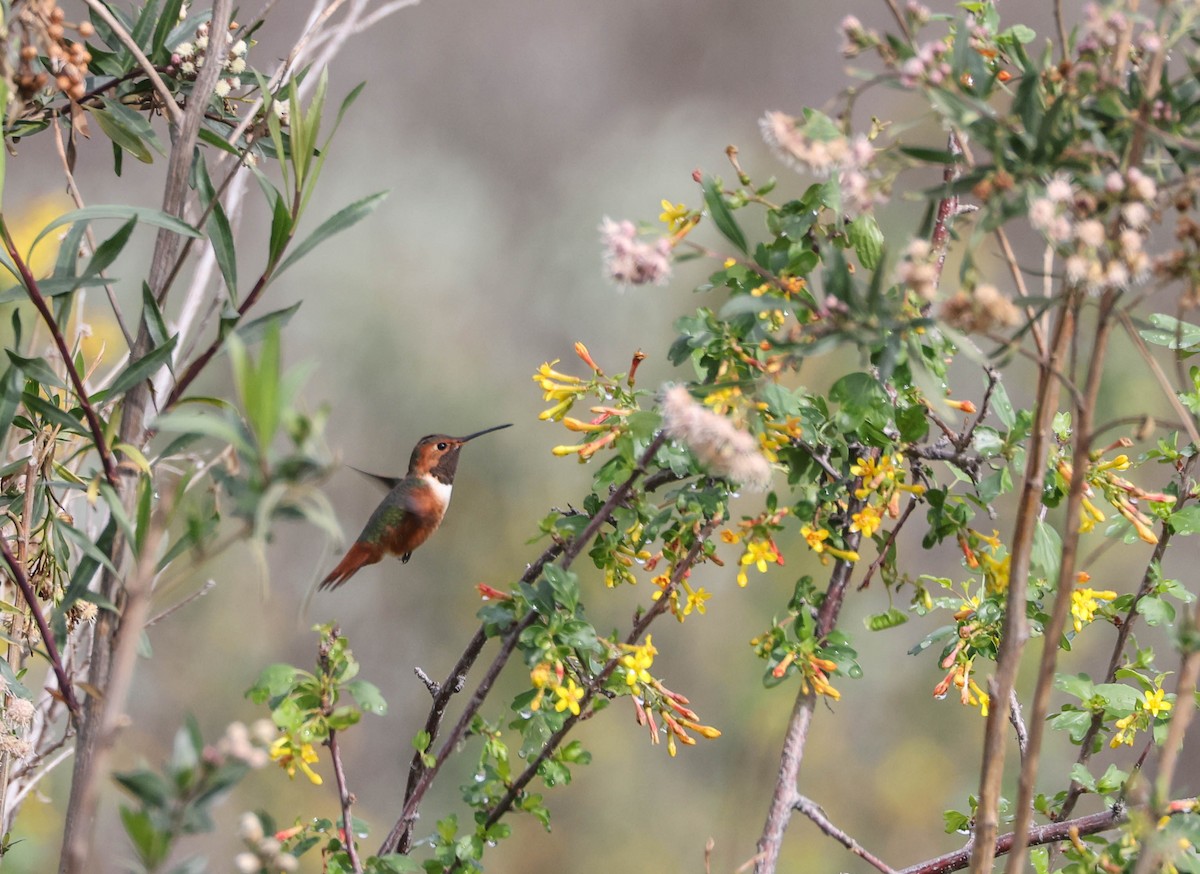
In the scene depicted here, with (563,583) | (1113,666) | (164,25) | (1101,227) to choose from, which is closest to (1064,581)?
(1101,227)

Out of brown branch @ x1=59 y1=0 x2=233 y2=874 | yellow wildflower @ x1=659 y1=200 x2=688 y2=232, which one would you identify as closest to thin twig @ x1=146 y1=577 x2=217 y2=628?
brown branch @ x1=59 y1=0 x2=233 y2=874

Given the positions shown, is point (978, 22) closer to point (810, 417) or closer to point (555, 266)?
point (810, 417)

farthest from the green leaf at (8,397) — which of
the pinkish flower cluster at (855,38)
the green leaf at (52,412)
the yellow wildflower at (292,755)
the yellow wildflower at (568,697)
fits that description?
the pinkish flower cluster at (855,38)

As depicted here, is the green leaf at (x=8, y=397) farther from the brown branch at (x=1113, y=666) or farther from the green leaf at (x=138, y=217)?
the brown branch at (x=1113, y=666)

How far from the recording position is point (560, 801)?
2.29 m

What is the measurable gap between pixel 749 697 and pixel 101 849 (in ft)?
4.09

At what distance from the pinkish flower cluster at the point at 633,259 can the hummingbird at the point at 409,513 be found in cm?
51

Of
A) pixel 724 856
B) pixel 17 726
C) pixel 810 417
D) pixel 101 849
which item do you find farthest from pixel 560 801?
pixel 810 417

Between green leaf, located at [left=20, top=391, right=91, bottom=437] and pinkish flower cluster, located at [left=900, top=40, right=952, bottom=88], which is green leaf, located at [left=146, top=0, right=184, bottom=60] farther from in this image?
pinkish flower cluster, located at [left=900, top=40, right=952, bottom=88]

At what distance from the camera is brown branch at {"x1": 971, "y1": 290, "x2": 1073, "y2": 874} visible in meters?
0.49

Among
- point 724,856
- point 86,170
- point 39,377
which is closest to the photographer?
point 39,377

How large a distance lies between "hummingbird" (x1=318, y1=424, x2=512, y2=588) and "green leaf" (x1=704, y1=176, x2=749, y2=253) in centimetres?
43

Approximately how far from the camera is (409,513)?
937 mm

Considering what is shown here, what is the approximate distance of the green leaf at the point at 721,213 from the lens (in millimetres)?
542
